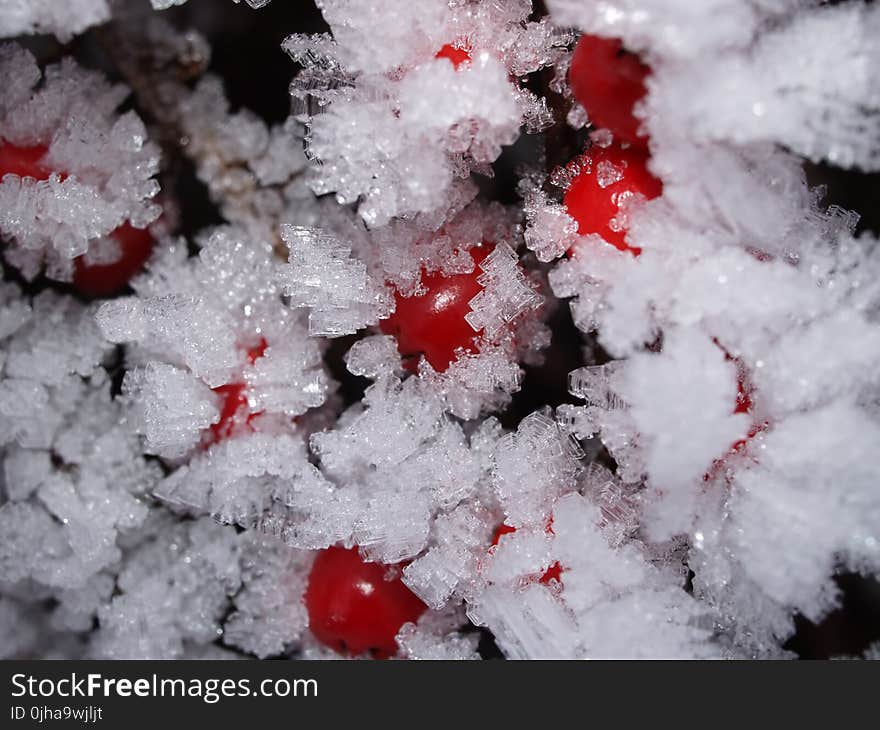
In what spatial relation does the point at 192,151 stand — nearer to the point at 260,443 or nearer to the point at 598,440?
the point at 260,443

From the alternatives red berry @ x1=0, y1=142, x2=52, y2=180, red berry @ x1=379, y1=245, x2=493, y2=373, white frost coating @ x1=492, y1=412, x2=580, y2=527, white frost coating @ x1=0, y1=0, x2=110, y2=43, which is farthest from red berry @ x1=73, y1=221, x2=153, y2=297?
white frost coating @ x1=492, y1=412, x2=580, y2=527

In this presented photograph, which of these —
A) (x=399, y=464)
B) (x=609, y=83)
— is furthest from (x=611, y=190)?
(x=399, y=464)

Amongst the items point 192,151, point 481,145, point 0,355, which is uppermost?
point 481,145

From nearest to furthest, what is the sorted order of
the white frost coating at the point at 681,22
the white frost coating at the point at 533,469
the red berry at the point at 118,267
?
the white frost coating at the point at 681,22, the white frost coating at the point at 533,469, the red berry at the point at 118,267

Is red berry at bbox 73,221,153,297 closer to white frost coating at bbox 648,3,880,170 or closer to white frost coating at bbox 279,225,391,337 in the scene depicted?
white frost coating at bbox 279,225,391,337

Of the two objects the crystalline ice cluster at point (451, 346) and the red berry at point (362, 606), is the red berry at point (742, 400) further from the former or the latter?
the red berry at point (362, 606)

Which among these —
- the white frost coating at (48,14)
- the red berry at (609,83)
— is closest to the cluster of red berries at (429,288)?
the red berry at (609,83)
